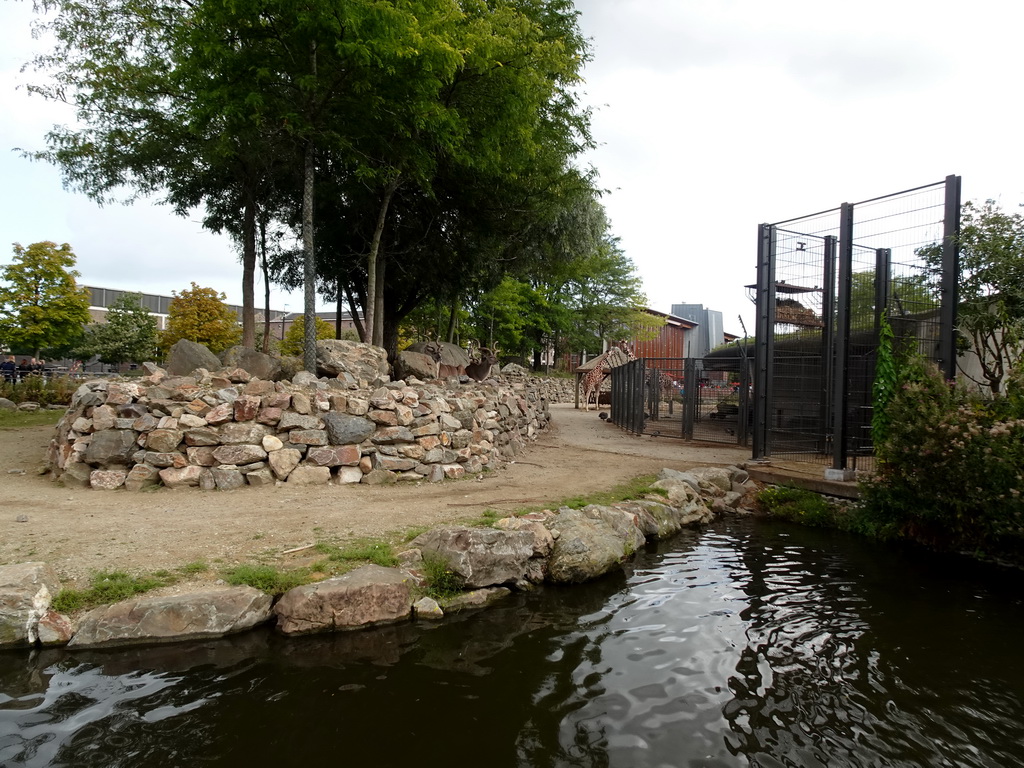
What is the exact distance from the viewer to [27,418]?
45.7ft

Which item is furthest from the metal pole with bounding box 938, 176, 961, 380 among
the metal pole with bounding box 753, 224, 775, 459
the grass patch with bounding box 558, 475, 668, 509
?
the grass patch with bounding box 558, 475, 668, 509

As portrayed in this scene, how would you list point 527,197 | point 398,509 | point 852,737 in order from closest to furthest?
1. point 852,737
2. point 398,509
3. point 527,197

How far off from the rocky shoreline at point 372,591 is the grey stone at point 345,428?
299 centimetres

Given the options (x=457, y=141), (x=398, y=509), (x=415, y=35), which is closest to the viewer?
(x=398, y=509)

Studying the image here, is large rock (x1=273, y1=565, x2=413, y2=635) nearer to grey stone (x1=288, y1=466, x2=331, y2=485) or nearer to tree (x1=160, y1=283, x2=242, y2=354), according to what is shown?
grey stone (x1=288, y1=466, x2=331, y2=485)

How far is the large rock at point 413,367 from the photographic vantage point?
13.9m

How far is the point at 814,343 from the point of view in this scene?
1142cm

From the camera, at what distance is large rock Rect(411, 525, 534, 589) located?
555cm

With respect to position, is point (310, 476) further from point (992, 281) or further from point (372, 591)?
point (992, 281)

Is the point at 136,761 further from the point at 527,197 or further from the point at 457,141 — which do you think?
the point at 527,197

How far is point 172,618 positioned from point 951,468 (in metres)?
7.61

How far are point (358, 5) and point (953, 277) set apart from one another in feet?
28.4

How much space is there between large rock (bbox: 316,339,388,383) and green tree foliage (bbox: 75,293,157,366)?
26969mm

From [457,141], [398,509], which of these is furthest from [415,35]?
[398,509]
